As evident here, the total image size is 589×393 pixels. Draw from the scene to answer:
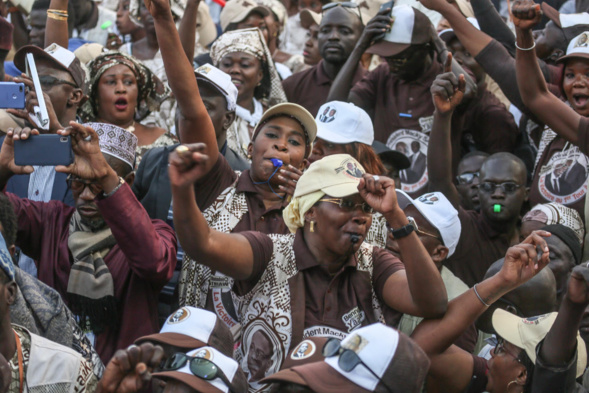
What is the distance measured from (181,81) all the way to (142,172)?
0.91m

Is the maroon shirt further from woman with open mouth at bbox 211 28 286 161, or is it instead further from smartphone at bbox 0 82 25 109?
woman with open mouth at bbox 211 28 286 161

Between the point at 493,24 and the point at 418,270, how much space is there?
3430 mm

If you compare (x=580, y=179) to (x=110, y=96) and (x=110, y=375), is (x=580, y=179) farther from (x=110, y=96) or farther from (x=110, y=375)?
(x=110, y=375)

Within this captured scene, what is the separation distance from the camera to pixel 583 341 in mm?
4441

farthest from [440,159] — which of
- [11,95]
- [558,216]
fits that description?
[11,95]

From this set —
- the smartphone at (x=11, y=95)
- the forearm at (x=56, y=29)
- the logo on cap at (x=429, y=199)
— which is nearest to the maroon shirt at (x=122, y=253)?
the smartphone at (x=11, y=95)

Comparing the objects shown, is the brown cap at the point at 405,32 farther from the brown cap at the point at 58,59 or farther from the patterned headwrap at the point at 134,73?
the brown cap at the point at 58,59

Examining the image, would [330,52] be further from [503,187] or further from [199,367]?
[199,367]

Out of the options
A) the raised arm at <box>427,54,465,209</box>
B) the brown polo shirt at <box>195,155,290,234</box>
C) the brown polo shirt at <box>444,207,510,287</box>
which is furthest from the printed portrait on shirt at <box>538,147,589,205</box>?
the brown polo shirt at <box>195,155,290,234</box>

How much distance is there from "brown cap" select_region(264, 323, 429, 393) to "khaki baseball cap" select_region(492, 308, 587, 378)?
1.22 meters

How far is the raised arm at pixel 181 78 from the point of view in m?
4.38

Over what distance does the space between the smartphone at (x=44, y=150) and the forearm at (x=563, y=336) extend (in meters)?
2.15

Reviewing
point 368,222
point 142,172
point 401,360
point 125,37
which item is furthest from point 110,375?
point 125,37

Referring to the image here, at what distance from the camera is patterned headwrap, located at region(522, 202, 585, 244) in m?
5.64
